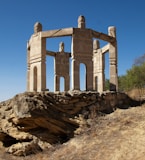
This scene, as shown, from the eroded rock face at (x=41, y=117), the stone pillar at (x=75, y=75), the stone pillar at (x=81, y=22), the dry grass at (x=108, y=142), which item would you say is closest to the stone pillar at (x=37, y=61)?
the stone pillar at (x=75, y=75)

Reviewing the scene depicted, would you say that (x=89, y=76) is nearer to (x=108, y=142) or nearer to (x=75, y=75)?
(x=75, y=75)

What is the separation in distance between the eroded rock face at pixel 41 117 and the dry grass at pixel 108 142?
2.23 ft

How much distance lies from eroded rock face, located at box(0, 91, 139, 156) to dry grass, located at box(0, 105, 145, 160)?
26.8 inches

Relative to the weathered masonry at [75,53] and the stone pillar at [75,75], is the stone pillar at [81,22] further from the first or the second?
the stone pillar at [75,75]

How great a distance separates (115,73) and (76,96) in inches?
183

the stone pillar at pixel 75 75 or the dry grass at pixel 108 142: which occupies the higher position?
the stone pillar at pixel 75 75

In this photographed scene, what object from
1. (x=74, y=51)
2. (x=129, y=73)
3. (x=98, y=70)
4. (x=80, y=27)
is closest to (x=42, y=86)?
(x=74, y=51)

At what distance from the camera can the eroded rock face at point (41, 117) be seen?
11031 millimetres

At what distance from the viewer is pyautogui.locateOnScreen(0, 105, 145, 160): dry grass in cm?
869

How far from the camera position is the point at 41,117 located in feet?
36.1

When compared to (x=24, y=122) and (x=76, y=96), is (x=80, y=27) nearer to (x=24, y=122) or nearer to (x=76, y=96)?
(x=76, y=96)

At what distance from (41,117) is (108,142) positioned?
3.24 m

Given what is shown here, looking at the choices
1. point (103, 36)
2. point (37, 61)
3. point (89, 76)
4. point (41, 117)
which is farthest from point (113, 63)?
point (41, 117)

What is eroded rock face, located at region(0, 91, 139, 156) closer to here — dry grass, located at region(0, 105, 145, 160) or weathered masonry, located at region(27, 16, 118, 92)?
dry grass, located at region(0, 105, 145, 160)
